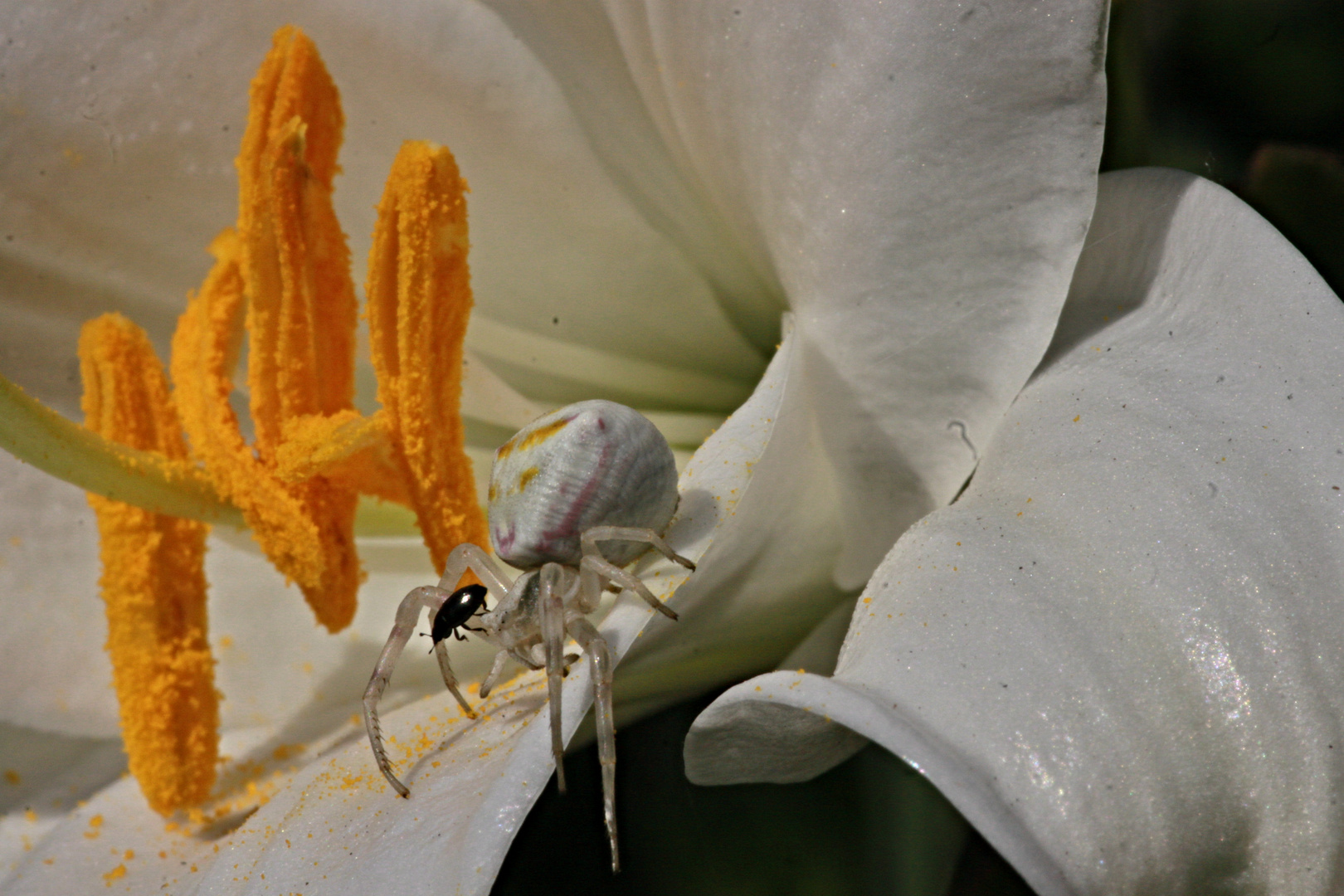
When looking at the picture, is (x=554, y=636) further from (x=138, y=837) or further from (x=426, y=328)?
(x=138, y=837)

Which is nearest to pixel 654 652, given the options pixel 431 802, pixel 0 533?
pixel 431 802

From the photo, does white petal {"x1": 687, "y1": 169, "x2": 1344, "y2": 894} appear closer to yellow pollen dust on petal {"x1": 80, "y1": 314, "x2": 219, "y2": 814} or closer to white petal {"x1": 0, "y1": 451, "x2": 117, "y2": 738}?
yellow pollen dust on petal {"x1": 80, "y1": 314, "x2": 219, "y2": 814}

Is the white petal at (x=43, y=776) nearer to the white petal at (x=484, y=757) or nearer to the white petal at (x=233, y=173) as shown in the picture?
the white petal at (x=484, y=757)

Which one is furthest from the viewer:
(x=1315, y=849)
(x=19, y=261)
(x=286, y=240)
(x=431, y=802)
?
(x=19, y=261)

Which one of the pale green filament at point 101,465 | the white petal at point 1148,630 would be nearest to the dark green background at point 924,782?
the white petal at point 1148,630

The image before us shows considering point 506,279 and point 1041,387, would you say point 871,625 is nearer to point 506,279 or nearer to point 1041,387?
point 1041,387

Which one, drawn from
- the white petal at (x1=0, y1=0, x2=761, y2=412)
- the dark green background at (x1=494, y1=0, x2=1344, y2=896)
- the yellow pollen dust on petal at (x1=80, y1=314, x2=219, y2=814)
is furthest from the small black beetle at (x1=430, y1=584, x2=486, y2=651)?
the white petal at (x1=0, y1=0, x2=761, y2=412)
